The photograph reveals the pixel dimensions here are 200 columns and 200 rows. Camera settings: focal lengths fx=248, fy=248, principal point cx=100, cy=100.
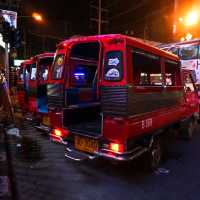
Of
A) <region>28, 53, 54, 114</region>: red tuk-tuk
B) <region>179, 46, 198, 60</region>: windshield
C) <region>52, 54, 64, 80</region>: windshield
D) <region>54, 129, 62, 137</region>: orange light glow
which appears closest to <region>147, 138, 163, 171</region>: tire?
<region>54, 129, 62, 137</region>: orange light glow

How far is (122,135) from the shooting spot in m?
3.82

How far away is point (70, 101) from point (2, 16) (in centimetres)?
913

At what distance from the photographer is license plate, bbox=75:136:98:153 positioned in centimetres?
426

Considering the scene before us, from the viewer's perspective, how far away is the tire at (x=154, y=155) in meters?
4.82

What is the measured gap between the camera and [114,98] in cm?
393

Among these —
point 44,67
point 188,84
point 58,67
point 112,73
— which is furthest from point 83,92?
point 44,67

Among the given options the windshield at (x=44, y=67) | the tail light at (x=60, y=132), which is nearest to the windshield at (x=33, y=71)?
the windshield at (x=44, y=67)

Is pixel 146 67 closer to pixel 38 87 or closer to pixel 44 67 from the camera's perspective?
pixel 38 87

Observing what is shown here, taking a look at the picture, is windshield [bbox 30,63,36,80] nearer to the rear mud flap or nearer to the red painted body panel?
the red painted body panel

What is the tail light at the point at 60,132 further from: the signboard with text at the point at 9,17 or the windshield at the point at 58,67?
the signboard with text at the point at 9,17

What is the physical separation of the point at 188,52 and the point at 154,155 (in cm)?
1014

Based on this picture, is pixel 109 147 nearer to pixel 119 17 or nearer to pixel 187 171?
pixel 187 171

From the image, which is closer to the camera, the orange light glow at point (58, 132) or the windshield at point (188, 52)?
the orange light glow at point (58, 132)

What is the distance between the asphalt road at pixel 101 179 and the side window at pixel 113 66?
1876mm
